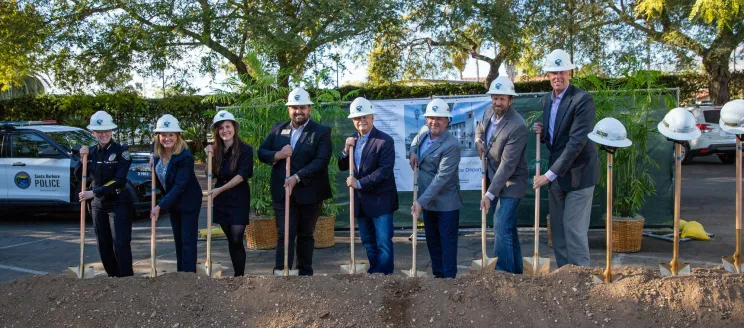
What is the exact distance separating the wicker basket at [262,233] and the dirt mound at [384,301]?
297cm

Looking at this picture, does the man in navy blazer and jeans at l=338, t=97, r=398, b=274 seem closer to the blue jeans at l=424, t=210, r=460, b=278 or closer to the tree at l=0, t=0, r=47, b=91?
the blue jeans at l=424, t=210, r=460, b=278

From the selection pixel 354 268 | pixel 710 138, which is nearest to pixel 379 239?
pixel 354 268

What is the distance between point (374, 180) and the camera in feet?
19.5

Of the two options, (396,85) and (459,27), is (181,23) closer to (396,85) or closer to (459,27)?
(459,27)

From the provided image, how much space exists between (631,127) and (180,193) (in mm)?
5037

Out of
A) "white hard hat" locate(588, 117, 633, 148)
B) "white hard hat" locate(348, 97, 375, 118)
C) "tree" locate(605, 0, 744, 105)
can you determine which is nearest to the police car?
"white hard hat" locate(348, 97, 375, 118)

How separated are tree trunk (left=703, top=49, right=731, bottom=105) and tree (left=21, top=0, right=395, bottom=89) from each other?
32.7ft

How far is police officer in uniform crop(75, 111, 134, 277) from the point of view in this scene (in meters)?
6.09

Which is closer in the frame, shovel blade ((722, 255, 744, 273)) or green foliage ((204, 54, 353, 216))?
shovel blade ((722, 255, 744, 273))

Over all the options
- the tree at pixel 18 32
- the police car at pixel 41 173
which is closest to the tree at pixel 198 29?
the tree at pixel 18 32

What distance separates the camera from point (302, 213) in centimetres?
620

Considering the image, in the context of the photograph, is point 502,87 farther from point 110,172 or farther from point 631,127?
point 110,172

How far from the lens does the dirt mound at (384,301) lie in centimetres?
462

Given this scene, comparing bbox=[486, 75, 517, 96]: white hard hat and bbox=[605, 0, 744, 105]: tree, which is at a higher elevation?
bbox=[605, 0, 744, 105]: tree
